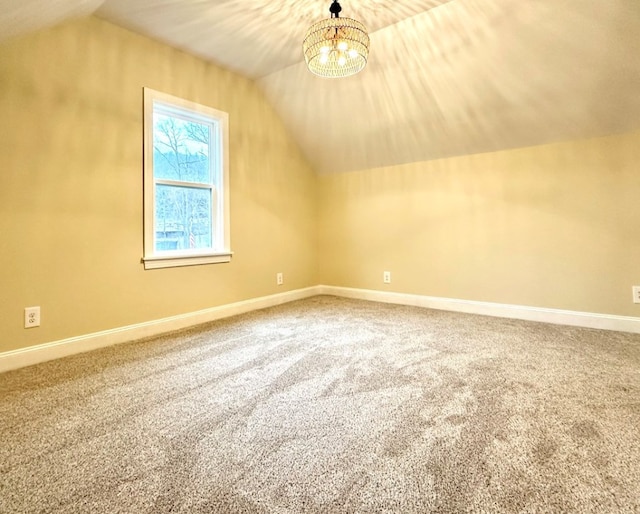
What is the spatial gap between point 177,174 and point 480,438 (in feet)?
9.56

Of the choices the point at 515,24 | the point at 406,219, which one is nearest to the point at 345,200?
the point at 406,219

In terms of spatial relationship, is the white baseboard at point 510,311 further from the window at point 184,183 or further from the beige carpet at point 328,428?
the window at point 184,183

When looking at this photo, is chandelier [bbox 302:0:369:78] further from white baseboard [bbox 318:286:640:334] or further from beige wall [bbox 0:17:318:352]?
white baseboard [bbox 318:286:640:334]

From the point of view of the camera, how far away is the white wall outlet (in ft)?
6.73

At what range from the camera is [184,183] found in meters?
2.90

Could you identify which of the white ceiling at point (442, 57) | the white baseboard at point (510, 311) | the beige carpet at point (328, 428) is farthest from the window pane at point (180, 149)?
the white baseboard at point (510, 311)

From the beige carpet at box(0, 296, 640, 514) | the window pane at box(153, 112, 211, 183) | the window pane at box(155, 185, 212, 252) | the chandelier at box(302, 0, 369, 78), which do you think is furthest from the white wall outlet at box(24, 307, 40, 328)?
the chandelier at box(302, 0, 369, 78)

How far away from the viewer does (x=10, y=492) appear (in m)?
1.02

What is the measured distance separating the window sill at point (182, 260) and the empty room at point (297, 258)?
31 mm

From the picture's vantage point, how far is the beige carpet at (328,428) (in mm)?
1000

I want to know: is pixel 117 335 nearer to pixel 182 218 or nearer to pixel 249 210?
pixel 182 218

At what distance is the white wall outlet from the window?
28.9 inches

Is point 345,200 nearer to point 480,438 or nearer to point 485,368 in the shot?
point 485,368

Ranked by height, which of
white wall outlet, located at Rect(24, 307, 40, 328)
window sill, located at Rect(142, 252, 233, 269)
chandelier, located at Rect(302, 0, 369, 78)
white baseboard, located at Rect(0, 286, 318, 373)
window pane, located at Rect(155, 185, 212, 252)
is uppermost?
chandelier, located at Rect(302, 0, 369, 78)
